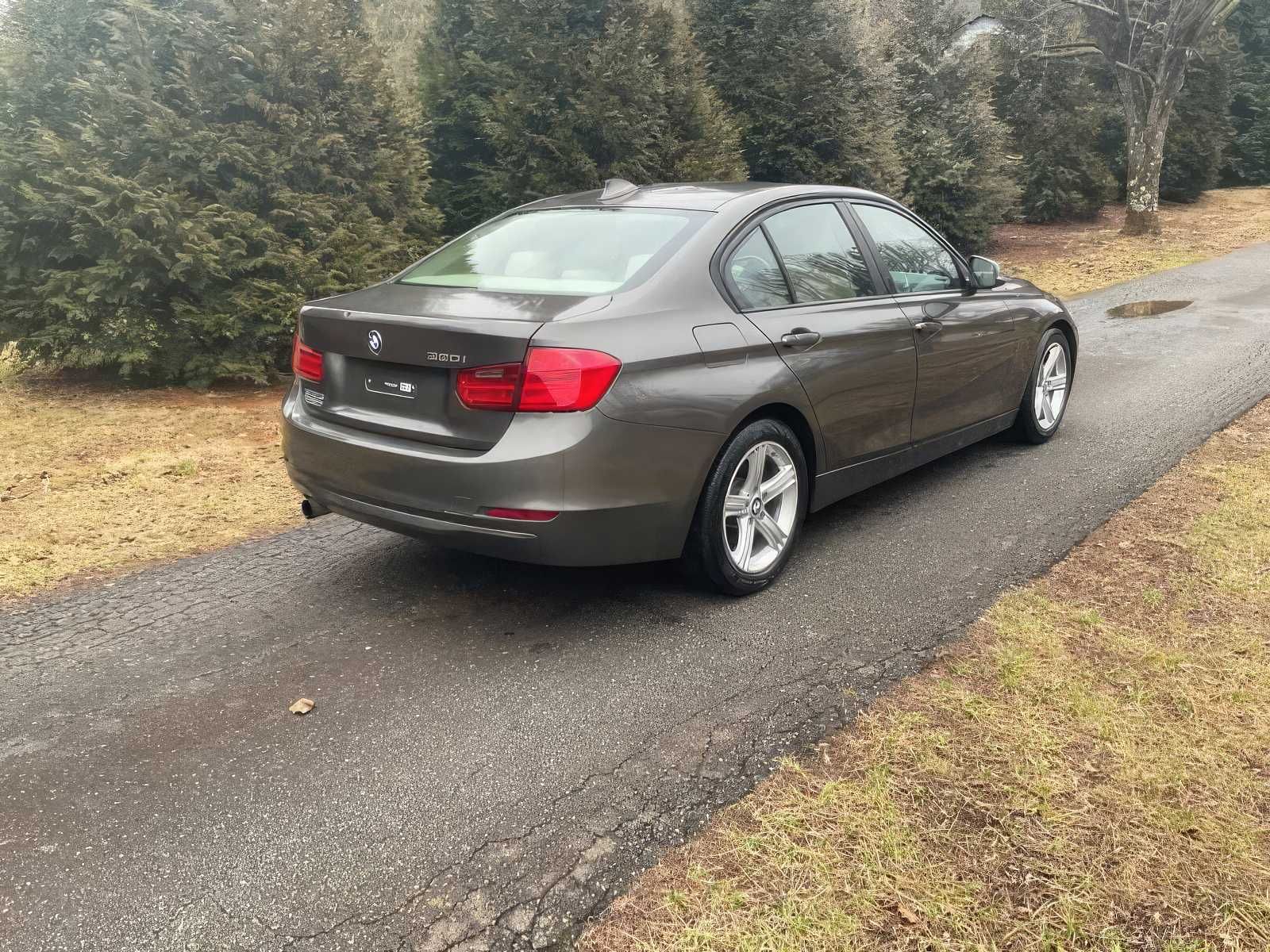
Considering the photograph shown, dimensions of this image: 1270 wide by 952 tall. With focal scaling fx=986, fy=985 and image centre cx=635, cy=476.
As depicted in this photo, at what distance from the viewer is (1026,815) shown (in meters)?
2.50

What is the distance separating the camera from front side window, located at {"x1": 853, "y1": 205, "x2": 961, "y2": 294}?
479 cm

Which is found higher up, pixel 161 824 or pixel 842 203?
pixel 842 203

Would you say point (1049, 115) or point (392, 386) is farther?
point (1049, 115)

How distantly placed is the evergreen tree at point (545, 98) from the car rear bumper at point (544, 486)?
23.7ft

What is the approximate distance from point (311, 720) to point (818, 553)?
2328mm

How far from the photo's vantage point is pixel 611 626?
12.2ft

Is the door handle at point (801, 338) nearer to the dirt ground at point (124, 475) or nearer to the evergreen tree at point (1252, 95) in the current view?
the dirt ground at point (124, 475)

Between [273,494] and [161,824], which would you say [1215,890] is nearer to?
[161,824]

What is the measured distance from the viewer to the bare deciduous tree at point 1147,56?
17.7 m

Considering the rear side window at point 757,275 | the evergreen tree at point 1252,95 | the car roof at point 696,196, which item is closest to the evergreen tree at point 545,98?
the car roof at point 696,196

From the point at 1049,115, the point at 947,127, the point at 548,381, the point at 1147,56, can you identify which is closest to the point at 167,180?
the point at 548,381

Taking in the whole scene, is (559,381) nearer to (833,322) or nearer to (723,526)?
(723,526)

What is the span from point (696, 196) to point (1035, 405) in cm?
283

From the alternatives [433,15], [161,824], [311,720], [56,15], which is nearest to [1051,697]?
[311,720]
